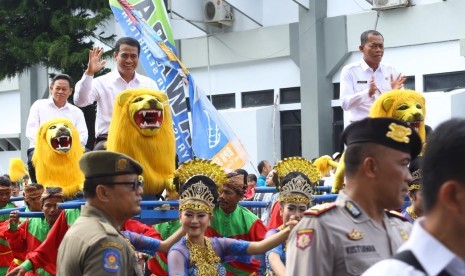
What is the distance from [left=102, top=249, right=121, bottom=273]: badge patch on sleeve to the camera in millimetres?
4215

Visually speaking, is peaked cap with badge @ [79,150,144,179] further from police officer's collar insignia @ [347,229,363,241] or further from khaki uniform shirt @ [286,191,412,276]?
police officer's collar insignia @ [347,229,363,241]

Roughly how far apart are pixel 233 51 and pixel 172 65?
9.29 meters

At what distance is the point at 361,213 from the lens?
12.0 feet

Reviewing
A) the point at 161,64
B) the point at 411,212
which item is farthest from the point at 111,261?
the point at 161,64

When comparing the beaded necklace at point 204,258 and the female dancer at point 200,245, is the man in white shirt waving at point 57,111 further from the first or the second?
the beaded necklace at point 204,258

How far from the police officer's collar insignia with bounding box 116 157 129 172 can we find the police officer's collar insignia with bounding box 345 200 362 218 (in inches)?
52.5

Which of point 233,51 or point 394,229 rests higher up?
point 233,51

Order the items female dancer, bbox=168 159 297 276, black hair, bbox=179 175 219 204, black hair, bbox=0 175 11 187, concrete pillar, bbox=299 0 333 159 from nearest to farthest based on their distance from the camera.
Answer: female dancer, bbox=168 159 297 276
black hair, bbox=179 175 219 204
black hair, bbox=0 175 11 187
concrete pillar, bbox=299 0 333 159

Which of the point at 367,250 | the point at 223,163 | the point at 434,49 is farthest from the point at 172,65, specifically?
the point at 367,250

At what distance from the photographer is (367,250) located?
3.59 metres

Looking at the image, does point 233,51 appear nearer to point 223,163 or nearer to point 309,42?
point 309,42

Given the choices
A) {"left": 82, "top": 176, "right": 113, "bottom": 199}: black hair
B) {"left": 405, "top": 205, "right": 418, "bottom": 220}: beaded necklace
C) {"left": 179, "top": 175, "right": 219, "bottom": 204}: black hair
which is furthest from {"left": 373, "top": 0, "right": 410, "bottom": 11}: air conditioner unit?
{"left": 82, "top": 176, "right": 113, "bottom": 199}: black hair

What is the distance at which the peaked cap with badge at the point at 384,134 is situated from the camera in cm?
372

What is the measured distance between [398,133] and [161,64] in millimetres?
7937
